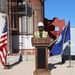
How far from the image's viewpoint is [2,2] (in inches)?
909

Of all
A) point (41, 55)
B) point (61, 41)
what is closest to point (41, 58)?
point (41, 55)

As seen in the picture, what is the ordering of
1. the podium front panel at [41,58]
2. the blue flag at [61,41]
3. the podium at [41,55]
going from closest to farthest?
the podium at [41,55] → the podium front panel at [41,58] → the blue flag at [61,41]

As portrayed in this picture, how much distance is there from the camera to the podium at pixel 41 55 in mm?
13781

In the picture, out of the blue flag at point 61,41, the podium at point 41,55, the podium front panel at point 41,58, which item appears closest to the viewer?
the podium at point 41,55

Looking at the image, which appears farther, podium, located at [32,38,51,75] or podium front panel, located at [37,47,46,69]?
podium front panel, located at [37,47,46,69]

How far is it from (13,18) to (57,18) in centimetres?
1002

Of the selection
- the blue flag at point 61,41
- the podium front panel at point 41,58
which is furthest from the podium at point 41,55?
the blue flag at point 61,41

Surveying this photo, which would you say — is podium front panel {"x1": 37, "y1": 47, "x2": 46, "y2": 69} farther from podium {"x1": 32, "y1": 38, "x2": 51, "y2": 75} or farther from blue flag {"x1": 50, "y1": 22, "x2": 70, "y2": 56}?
blue flag {"x1": 50, "y1": 22, "x2": 70, "y2": 56}

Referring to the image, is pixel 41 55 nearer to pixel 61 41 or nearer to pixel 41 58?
pixel 41 58

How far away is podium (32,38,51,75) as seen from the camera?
45.2 ft

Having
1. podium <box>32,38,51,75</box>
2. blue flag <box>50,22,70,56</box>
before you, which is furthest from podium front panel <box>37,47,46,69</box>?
blue flag <box>50,22,70,56</box>

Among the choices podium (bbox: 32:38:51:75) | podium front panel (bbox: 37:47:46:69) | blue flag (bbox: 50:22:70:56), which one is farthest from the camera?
blue flag (bbox: 50:22:70:56)

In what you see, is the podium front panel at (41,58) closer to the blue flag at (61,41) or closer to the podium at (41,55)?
the podium at (41,55)

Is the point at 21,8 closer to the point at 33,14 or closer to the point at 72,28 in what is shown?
the point at 33,14
